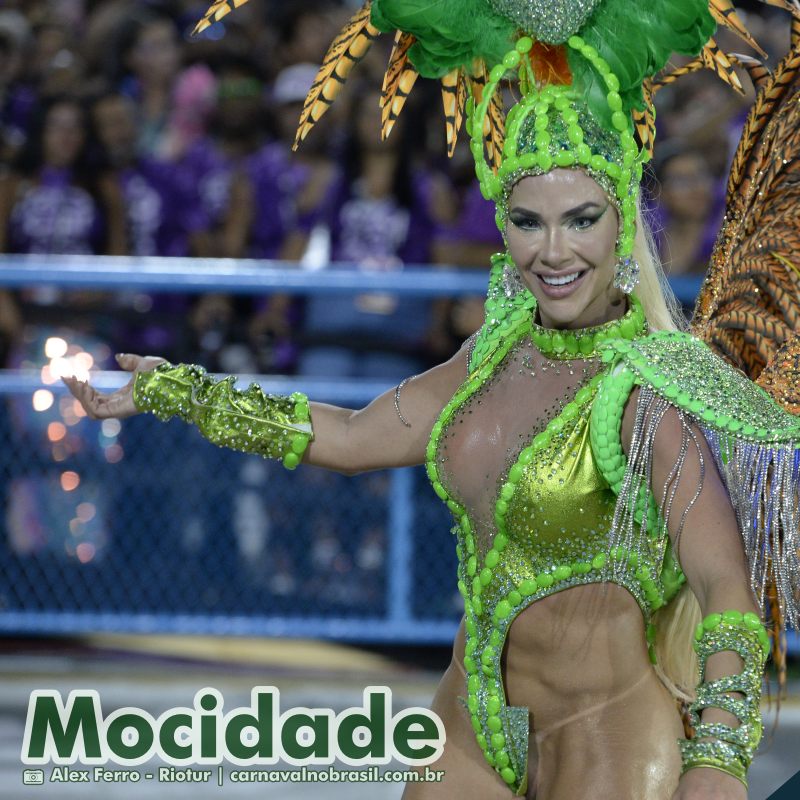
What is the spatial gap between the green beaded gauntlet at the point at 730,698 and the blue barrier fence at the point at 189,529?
2968mm

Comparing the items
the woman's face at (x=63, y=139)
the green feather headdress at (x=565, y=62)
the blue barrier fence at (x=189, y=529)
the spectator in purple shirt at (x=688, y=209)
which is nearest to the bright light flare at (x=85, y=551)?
the blue barrier fence at (x=189, y=529)

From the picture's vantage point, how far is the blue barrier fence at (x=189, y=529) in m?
4.98

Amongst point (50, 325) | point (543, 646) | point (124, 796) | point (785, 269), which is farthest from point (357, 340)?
point (543, 646)

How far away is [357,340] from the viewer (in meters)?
5.11

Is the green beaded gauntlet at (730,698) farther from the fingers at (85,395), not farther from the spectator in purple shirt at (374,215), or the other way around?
the spectator in purple shirt at (374,215)

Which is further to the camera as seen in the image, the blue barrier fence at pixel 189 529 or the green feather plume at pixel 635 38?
the blue barrier fence at pixel 189 529

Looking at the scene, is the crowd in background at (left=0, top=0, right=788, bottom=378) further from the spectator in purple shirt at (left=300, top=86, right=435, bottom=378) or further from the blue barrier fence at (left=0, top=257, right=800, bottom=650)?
the blue barrier fence at (left=0, top=257, right=800, bottom=650)

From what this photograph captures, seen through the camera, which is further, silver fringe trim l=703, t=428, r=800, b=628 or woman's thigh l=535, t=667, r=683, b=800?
woman's thigh l=535, t=667, r=683, b=800

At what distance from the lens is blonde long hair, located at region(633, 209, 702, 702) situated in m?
2.39

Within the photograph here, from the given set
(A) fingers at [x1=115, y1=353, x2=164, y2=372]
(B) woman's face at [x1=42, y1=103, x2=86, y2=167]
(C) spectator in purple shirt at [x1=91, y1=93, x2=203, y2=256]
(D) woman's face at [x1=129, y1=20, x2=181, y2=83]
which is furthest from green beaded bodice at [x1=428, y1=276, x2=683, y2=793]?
(D) woman's face at [x1=129, y1=20, x2=181, y2=83]

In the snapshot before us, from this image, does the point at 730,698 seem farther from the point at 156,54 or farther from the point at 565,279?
the point at 156,54

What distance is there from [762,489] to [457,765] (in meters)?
0.68

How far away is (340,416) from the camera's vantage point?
269cm

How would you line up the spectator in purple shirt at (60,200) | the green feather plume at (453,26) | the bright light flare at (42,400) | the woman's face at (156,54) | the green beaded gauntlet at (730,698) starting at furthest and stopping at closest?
the woman's face at (156,54) → the spectator in purple shirt at (60,200) → the bright light flare at (42,400) → the green feather plume at (453,26) → the green beaded gauntlet at (730,698)
